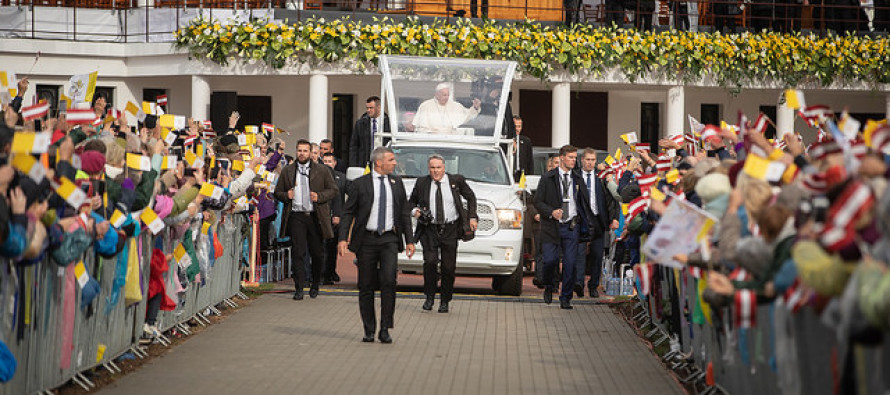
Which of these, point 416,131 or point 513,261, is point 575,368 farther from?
point 416,131

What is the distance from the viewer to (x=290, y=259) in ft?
75.2

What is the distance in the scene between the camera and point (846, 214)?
6.59 metres

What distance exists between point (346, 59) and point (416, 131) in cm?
1145

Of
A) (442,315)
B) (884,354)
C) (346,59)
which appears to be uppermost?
(346,59)

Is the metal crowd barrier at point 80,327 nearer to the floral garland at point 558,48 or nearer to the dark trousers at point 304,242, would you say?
the dark trousers at point 304,242

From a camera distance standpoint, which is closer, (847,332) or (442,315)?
(847,332)

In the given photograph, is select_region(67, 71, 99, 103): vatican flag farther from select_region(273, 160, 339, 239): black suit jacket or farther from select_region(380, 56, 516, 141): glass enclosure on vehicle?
select_region(380, 56, 516, 141): glass enclosure on vehicle

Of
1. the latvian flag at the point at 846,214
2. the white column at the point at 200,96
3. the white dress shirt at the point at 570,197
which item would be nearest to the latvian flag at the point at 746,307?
the latvian flag at the point at 846,214

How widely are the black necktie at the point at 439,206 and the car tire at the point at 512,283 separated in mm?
2550

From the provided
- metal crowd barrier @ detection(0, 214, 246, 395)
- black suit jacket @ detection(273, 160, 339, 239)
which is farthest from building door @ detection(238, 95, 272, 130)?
metal crowd barrier @ detection(0, 214, 246, 395)

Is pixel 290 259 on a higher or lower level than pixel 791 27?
lower

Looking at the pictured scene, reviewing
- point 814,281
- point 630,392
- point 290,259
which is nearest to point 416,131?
point 290,259

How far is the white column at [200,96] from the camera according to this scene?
113 feet

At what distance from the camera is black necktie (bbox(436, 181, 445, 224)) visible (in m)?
18.2
